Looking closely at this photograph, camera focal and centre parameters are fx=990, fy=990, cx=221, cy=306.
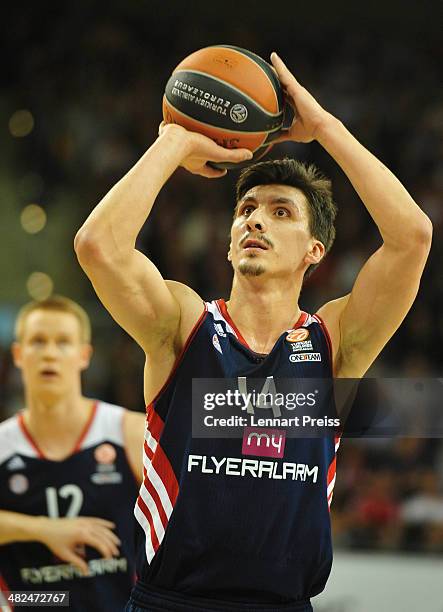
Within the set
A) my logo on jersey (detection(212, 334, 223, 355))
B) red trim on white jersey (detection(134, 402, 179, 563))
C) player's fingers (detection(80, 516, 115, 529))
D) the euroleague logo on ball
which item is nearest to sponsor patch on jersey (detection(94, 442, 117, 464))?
player's fingers (detection(80, 516, 115, 529))

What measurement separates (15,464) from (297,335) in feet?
8.04

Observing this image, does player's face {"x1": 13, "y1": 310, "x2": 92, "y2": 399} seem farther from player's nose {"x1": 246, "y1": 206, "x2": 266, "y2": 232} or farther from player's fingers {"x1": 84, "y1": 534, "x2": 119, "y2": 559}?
player's nose {"x1": 246, "y1": 206, "x2": 266, "y2": 232}

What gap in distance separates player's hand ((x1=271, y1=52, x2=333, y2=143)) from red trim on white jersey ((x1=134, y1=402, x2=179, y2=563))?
114 cm

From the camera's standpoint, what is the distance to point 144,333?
3.42 meters

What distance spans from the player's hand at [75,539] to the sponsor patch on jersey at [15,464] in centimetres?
38

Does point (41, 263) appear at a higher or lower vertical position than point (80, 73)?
lower

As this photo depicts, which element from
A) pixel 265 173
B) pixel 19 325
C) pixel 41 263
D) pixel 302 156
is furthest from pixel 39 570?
pixel 302 156

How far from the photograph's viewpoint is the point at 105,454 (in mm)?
5480

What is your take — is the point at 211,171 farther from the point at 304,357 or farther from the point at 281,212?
the point at 304,357

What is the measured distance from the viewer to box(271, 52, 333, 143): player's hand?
3.58 metres

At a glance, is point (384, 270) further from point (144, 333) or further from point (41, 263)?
point (41, 263)

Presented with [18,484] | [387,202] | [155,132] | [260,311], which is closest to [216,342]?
[260,311]

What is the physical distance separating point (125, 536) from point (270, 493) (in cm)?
208
